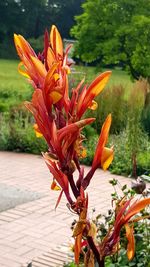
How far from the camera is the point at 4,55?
2463 inches

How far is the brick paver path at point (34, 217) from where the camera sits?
4.78 meters

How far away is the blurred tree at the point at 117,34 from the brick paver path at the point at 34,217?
9754 millimetres

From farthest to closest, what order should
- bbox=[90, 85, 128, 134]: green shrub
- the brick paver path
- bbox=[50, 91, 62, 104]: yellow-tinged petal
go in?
bbox=[90, 85, 128, 134]: green shrub, the brick paver path, bbox=[50, 91, 62, 104]: yellow-tinged petal

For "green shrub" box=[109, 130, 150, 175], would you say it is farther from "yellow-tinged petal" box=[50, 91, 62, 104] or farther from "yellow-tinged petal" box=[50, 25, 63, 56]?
"yellow-tinged petal" box=[50, 91, 62, 104]

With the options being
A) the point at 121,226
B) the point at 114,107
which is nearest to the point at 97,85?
the point at 121,226

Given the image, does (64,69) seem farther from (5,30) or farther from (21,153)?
(5,30)

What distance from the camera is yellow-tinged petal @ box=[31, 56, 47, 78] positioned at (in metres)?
1.30

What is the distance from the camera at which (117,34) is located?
17.9m

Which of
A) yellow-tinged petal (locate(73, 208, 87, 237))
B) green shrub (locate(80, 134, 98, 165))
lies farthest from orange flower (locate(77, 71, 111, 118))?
green shrub (locate(80, 134, 98, 165))

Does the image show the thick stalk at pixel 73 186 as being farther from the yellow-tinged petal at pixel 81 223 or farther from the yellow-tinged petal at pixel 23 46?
the yellow-tinged petal at pixel 23 46

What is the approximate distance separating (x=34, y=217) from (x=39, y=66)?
4720 mm

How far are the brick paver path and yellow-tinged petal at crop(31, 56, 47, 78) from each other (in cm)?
331

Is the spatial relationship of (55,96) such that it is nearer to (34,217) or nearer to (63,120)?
(63,120)

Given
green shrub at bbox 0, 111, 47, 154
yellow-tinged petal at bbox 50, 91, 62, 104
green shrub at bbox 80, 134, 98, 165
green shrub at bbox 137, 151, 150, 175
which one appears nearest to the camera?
yellow-tinged petal at bbox 50, 91, 62, 104
